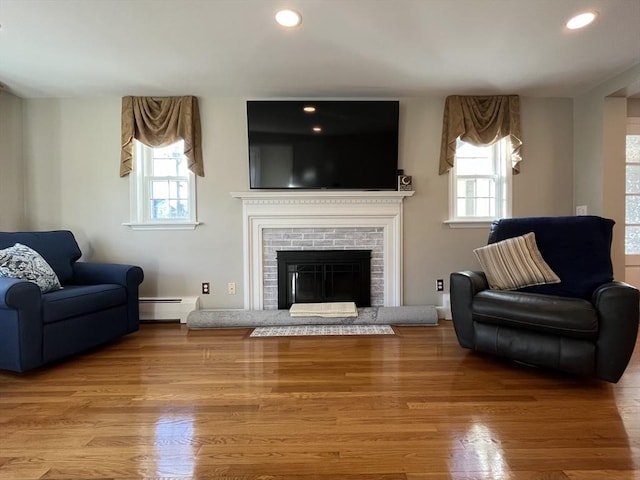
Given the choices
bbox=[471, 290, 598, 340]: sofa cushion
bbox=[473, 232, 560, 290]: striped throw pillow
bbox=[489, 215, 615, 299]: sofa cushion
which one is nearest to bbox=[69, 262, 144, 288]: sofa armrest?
bbox=[471, 290, 598, 340]: sofa cushion

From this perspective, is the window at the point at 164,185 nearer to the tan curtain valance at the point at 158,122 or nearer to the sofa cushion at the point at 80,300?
the tan curtain valance at the point at 158,122

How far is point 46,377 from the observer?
211 centimetres

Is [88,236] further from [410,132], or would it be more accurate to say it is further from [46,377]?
[410,132]

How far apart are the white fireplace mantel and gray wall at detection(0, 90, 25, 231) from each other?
2191mm

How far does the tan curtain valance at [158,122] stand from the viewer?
3223mm

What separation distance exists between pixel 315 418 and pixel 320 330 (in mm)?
1358

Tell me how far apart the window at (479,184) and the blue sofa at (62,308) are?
3.28 meters

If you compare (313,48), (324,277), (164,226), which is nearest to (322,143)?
(313,48)

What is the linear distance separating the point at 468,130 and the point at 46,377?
13.3ft

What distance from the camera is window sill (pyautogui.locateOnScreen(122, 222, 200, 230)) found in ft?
10.9

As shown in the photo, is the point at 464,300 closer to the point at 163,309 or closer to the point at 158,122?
the point at 163,309

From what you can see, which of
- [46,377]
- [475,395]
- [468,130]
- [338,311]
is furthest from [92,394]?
[468,130]

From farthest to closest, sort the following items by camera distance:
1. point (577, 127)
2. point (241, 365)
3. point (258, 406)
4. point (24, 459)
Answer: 1. point (577, 127)
2. point (241, 365)
3. point (258, 406)
4. point (24, 459)

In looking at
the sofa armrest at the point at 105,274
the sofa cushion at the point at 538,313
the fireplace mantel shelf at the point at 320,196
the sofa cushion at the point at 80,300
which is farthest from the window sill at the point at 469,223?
the sofa cushion at the point at 80,300
